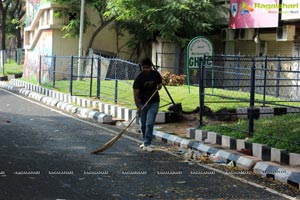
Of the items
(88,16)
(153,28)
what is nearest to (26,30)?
(88,16)

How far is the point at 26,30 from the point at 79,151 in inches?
1026

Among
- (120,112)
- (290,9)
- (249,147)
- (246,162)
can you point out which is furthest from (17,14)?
(246,162)

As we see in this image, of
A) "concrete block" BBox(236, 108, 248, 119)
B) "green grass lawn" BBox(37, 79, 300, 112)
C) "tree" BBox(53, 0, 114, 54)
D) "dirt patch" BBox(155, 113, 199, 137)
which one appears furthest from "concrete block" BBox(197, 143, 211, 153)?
"tree" BBox(53, 0, 114, 54)

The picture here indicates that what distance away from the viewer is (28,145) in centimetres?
966

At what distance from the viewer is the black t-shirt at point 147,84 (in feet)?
31.9

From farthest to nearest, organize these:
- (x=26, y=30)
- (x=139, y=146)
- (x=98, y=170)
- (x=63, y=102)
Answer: (x=26, y=30) < (x=63, y=102) < (x=139, y=146) < (x=98, y=170)

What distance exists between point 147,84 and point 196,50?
6644mm

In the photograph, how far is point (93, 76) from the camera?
66.3ft

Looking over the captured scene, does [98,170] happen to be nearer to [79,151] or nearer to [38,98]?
[79,151]

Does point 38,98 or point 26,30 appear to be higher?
point 26,30

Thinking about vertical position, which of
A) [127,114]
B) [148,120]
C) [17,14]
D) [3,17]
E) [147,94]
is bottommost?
[127,114]

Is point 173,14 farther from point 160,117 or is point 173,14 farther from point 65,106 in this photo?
point 160,117

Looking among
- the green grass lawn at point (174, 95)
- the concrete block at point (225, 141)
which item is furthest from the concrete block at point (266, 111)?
the concrete block at point (225, 141)

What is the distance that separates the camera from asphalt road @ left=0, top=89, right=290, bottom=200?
21.2 feet
